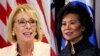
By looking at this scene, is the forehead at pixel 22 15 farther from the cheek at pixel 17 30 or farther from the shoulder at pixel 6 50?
the shoulder at pixel 6 50

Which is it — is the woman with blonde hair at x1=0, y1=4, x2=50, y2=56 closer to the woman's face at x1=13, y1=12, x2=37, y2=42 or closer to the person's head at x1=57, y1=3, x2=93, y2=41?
the woman's face at x1=13, y1=12, x2=37, y2=42

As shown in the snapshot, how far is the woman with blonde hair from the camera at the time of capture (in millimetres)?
1537

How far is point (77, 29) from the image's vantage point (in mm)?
1433

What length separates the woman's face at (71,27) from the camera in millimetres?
1431

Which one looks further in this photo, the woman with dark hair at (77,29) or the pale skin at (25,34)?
the pale skin at (25,34)

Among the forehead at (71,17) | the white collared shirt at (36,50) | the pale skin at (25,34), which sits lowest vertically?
the white collared shirt at (36,50)

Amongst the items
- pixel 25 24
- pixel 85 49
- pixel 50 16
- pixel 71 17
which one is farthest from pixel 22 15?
pixel 85 49

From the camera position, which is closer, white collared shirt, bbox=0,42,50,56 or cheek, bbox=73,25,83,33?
cheek, bbox=73,25,83,33

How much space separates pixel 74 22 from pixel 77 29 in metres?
Answer: 0.04

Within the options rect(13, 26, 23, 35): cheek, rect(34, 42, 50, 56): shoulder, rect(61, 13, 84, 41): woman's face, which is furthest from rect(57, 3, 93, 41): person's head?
rect(13, 26, 23, 35): cheek

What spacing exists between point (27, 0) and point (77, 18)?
34cm

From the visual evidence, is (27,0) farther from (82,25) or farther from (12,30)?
(82,25)

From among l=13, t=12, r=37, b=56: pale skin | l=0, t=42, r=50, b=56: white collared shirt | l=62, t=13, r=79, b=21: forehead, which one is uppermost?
l=62, t=13, r=79, b=21: forehead

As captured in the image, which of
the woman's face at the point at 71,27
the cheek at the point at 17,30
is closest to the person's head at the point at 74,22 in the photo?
the woman's face at the point at 71,27
